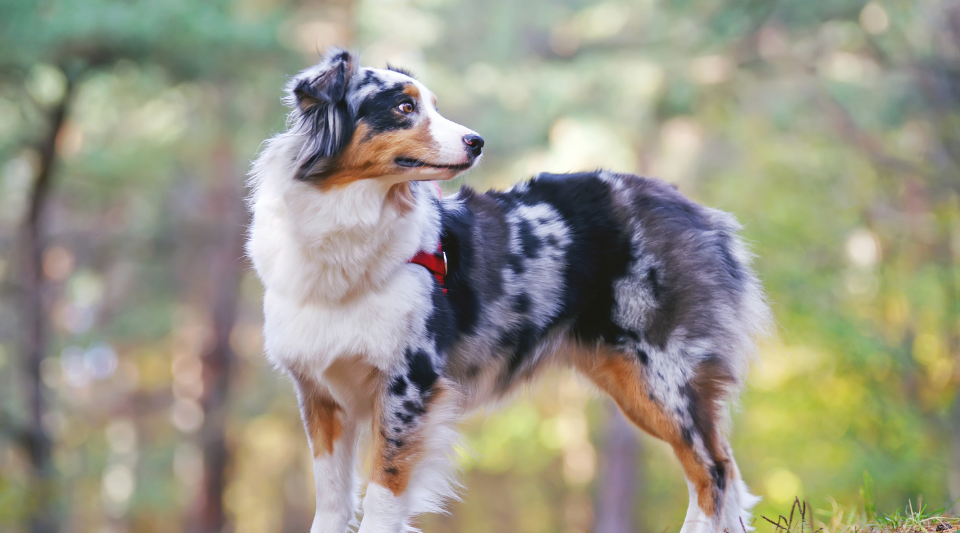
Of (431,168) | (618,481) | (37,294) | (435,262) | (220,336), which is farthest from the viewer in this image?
(618,481)

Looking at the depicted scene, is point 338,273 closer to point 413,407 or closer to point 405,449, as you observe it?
point 413,407

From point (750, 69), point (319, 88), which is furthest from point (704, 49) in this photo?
point (319, 88)

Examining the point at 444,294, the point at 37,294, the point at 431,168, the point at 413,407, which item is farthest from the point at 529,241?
the point at 37,294

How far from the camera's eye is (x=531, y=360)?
13.7 feet

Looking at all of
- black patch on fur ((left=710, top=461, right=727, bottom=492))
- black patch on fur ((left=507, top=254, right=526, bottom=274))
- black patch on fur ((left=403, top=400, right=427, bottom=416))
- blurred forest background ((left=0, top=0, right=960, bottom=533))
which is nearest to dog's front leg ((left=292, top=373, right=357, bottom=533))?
black patch on fur ((left=403, top=400, right=427, bottom=416))

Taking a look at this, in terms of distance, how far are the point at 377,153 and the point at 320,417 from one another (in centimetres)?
121

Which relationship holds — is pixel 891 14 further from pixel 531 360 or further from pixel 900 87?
pixel 531 360

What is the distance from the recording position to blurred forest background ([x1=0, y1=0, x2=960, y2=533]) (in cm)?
1005

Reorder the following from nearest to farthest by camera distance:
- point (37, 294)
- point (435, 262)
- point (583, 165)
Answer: point (435, 262)
point (37, 294)
point (583, 165)

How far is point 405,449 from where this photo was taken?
→ 11.5 ft

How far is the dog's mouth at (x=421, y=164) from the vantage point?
11.3 feet

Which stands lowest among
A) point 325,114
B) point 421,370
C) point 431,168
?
point 421,370

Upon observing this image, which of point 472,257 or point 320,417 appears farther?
point 472,257

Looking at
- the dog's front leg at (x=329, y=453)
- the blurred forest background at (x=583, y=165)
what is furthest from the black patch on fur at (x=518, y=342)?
the blurred forest background at (x=583, y=165)
